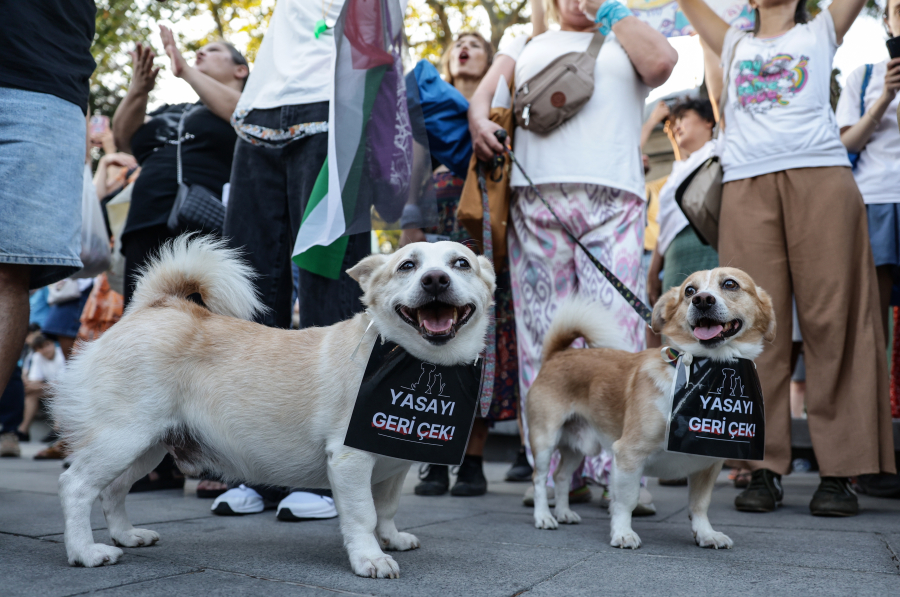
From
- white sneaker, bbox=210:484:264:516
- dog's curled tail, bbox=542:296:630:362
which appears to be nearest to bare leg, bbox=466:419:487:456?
dog's curled tail, bbox=542:296:630:362

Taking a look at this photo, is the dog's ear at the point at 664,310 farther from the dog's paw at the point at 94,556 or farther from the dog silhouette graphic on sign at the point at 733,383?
the dog's paw at the point at 94,556

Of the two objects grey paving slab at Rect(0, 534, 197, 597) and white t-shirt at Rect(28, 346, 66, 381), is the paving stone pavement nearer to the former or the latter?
grey paving slab at Rect(0, 534, 197, 597)

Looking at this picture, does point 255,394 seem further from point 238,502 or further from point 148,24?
point 148,24

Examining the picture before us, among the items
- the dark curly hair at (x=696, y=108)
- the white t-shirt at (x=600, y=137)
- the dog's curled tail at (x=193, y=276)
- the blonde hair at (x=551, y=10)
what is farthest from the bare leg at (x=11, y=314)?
the dark curly hair at (x=696, y=108)

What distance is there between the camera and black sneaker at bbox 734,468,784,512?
138 inches

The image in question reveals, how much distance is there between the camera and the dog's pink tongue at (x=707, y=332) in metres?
2.83

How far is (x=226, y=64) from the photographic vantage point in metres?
4.24

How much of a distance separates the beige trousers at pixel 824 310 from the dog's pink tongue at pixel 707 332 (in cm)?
88

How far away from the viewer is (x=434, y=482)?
4207 mm

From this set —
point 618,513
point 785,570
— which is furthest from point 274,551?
point 785,570

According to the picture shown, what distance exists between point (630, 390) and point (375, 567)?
1.45 metres

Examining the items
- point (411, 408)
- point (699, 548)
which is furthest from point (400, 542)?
point (699, 548)

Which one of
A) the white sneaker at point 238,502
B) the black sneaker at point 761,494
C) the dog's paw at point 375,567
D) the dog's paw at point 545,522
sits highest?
the dog's paw at point 375,567

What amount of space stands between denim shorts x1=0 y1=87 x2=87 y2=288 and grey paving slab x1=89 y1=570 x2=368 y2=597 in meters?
1.33
